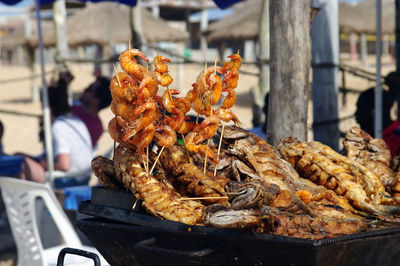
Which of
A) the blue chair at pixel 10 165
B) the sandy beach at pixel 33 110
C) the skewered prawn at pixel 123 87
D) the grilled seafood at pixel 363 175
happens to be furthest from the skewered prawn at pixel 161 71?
the blue chair at pixel 10 165

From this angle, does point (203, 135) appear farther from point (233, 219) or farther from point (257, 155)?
point (233, 219)

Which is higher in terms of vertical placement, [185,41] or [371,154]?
[185,41]

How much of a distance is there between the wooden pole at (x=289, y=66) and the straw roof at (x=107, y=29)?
44.7ft

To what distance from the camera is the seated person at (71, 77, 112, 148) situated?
6508 mm

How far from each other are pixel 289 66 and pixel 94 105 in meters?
4.14

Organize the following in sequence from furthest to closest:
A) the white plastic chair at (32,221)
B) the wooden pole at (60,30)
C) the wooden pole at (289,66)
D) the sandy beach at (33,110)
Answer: the wooden pole at (60,30) < the sandy beach at (33,110) < the white plastic chair at (32,221) < the wooden pole at (289,66)

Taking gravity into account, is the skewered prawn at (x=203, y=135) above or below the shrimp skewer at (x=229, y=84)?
below

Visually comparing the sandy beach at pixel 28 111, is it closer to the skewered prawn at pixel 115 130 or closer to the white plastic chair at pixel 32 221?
the white plastic chair at pixel 32 221

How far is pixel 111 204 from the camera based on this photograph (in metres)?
2.35

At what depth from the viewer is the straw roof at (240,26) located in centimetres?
1666

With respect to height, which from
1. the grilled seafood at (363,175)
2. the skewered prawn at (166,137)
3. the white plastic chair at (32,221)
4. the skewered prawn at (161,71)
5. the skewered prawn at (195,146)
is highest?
the skewered prawn at (161,71)

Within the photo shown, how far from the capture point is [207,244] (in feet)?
6.16

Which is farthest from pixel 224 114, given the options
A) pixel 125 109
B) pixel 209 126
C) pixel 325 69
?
pixel 325 69

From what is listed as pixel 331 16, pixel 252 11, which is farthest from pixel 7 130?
pixel 331 16
